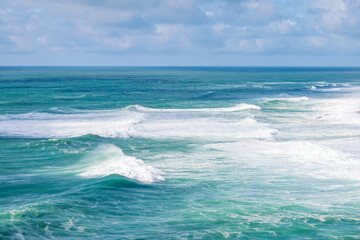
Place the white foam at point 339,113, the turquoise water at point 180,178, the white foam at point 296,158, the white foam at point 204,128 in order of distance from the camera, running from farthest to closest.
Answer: the white foam at point 339,113, the white foam at point 204,128, the white foam at point 296,158, the turquoise water at point 180,178

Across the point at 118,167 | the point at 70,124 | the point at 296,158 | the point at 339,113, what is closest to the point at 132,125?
the point at 70,124

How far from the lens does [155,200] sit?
661 inches

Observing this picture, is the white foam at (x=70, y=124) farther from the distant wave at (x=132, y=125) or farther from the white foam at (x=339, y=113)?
the white foam at (x=339, y=113)

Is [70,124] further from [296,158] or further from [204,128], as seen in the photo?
[296,158]

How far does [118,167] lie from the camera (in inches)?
850

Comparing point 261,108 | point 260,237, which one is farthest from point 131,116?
point 260,237

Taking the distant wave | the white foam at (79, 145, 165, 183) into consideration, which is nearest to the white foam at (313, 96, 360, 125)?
the distant wave

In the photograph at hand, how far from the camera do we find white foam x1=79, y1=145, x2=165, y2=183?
65.0 ft

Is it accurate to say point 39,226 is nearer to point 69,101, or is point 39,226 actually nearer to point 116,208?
point 116,208

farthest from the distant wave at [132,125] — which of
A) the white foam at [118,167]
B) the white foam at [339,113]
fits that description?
the white foam at [339,113]

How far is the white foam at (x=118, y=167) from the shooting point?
19797 mm

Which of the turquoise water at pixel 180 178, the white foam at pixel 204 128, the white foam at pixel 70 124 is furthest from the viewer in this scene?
the white foam at pixel 70 124

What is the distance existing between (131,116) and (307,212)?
27.2 m

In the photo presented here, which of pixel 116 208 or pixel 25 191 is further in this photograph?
pixel 25 191
